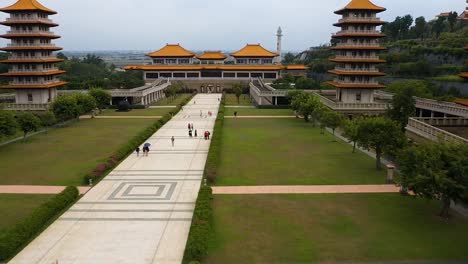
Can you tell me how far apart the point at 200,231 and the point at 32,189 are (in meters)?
15.8

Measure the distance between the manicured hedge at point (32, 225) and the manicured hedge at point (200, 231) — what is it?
8.27 m

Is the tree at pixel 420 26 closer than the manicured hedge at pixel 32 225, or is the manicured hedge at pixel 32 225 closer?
the manicured hedge at pixel 32 225

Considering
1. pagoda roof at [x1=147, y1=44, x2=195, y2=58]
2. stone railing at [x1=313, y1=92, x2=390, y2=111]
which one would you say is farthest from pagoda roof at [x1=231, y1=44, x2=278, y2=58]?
stone railing at [x1=313, y1=92, x2=390, y2=111]

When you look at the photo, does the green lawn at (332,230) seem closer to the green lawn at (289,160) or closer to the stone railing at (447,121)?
the green lawn at (289,160)

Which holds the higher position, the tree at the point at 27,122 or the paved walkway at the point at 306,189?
the tree at the point at 27,122

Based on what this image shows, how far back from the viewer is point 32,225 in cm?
2338

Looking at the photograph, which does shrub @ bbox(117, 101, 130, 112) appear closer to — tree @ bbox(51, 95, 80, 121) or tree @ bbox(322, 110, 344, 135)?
tree @ bbox(51, 95, 80, 121)

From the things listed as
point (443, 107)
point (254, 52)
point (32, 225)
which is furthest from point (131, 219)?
point (254, 52)

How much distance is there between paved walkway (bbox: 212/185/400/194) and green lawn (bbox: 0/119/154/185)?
39.2ft

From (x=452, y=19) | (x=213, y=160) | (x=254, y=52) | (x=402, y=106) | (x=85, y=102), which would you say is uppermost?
(x=452, y=19)

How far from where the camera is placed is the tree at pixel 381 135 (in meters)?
35.3

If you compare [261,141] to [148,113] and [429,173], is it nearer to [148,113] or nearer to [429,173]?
[429,173]

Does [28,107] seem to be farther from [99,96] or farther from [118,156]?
[118,156]

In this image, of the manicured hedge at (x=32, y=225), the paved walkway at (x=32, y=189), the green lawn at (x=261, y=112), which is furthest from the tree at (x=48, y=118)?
the manicured hedge at (x=32, y=225)
